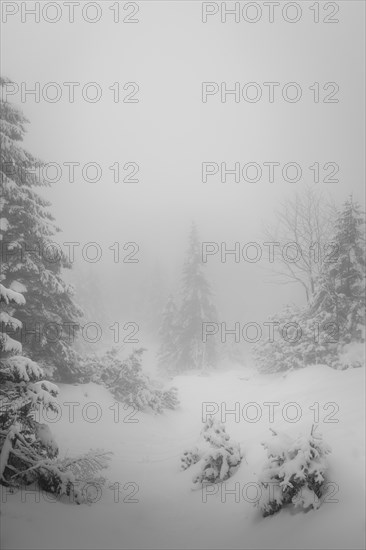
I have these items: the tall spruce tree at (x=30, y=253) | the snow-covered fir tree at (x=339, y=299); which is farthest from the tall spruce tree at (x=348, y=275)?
the tall spruce tree at (x=30, y=253)

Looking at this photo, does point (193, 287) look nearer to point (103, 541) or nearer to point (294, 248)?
point (294, 248)

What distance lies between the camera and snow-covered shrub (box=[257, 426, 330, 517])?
543cm

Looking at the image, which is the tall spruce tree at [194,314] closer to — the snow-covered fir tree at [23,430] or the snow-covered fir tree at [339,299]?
the snow-covered fir tree at [339,299]

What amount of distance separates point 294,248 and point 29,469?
1657 cm

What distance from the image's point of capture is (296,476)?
5.42 metres

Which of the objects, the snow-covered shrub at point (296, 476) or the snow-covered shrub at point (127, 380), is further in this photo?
the snow-covered shrub at point (127, 380)

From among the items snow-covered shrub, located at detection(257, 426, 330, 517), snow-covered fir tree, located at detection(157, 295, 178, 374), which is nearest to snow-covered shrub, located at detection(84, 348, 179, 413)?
snow-covered shrub, located at detection(257, 426, 330, 517)

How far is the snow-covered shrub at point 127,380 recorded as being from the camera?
14.1 m

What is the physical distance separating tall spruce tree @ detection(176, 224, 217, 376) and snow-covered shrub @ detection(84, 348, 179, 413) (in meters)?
19.2

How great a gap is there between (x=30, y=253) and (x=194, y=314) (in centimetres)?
2561

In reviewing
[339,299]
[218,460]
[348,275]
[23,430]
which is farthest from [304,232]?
[23,430]

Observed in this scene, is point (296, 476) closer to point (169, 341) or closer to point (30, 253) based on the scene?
point (30, 253)

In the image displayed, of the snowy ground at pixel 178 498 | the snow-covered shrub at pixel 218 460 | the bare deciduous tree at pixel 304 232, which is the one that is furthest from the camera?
the bare deciduous tree at pixel 304 232

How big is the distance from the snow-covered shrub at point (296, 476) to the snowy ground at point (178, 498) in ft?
0.67
